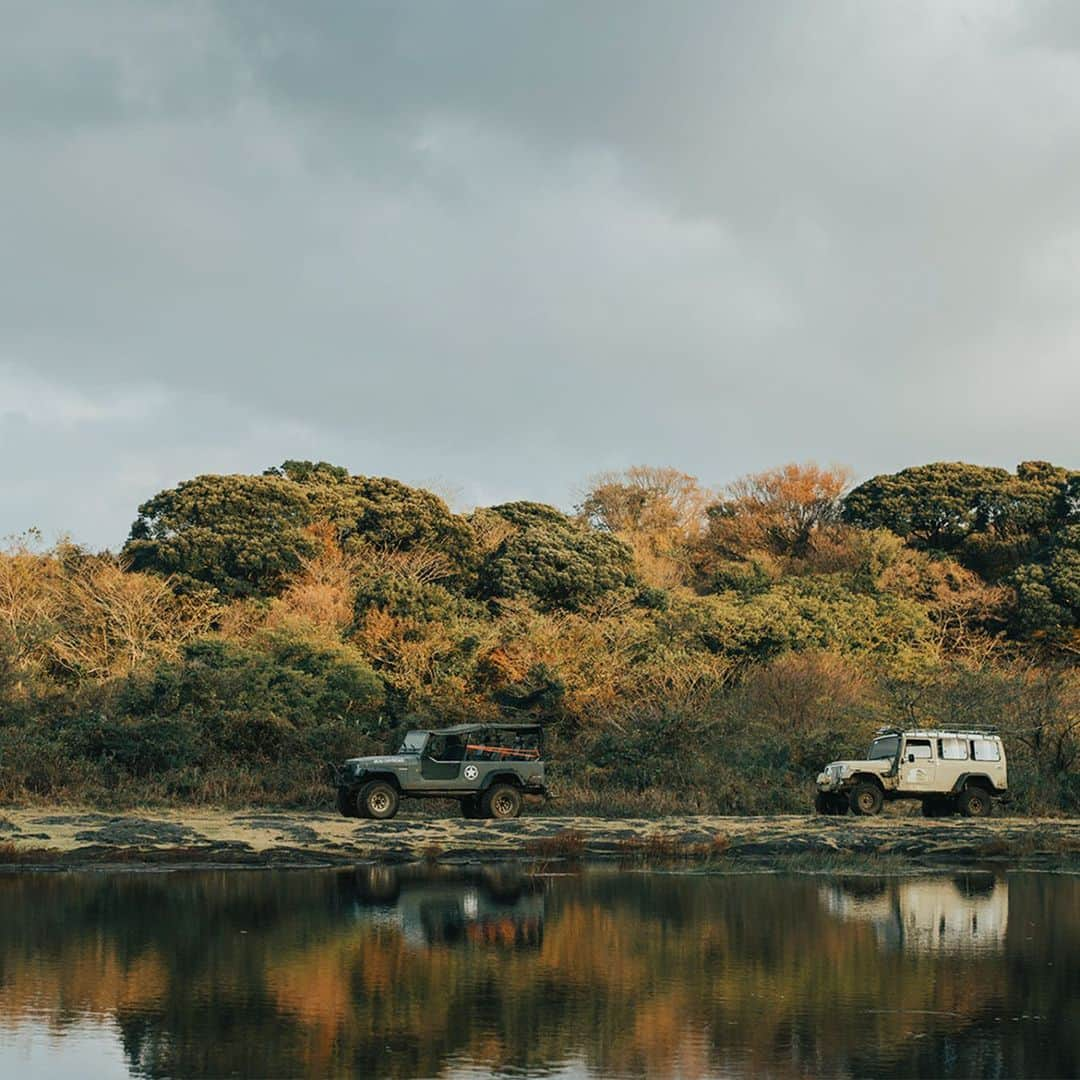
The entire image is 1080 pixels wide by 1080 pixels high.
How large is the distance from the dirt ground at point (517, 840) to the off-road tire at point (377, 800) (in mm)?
571

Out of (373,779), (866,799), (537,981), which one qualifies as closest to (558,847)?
(373,779)

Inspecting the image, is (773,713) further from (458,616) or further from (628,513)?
(628,513)

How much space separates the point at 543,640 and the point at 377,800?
42.0 ft

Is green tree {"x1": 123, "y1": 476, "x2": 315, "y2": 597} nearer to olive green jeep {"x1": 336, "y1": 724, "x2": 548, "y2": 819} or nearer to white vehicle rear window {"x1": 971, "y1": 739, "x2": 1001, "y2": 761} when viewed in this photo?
olive green jeep {"x1": 336, "y1": 724, "x2": 548, "y2": 819}

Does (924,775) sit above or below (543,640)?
below

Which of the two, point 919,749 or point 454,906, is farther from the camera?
point 919,749

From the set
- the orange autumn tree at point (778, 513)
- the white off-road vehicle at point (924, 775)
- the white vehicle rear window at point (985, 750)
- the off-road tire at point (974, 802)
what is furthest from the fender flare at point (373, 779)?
the orange autumn tree at point (778, 513)

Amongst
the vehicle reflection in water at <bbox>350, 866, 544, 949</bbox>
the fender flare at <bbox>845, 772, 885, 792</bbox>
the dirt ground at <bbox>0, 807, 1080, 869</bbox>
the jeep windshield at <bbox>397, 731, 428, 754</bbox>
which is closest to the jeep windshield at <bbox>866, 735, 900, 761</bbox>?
the fender flare at <bbox>845, 772, 885, 792</bbox>

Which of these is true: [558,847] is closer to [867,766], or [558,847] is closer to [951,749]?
[867,766]

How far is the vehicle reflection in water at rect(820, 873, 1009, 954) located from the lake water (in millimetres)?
79

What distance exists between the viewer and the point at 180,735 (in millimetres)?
36281

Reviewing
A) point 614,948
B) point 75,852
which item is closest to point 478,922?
point 614,948

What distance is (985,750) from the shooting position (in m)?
32.1

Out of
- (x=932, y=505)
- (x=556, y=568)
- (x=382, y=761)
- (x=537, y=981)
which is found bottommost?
(x=537, y=981)
